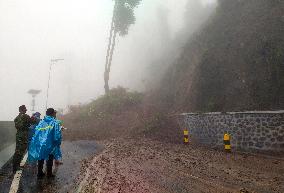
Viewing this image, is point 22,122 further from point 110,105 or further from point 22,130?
point 110,105

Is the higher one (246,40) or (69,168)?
(246,40)

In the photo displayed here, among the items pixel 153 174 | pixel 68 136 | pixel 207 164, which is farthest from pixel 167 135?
pixel 153 174

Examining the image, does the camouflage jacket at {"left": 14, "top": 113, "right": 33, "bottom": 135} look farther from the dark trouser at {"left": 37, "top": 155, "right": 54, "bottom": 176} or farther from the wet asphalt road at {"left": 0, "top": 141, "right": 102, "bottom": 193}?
the dark trouser at {"left": 37, "top": 155, "right": 54, "bottom": 176}

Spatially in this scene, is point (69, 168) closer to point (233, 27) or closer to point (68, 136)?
point (68, 136)

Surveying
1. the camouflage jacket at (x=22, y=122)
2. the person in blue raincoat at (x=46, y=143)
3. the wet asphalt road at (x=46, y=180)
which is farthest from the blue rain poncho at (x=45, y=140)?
the camouflage jacket at (x=22, y=122)

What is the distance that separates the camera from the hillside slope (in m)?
15.1

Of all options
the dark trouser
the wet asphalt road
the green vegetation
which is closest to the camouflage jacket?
the wet asphalt road

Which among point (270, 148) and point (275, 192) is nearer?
point (275, 192)

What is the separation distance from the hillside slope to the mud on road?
517 centimetres

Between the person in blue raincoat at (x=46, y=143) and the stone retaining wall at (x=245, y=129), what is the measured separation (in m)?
8.37

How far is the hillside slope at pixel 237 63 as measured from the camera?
1512cm

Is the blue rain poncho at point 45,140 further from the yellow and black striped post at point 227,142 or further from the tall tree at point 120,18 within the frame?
the tall tree at point 120,18

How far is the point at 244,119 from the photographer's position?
1309cm

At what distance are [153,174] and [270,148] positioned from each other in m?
6.15
